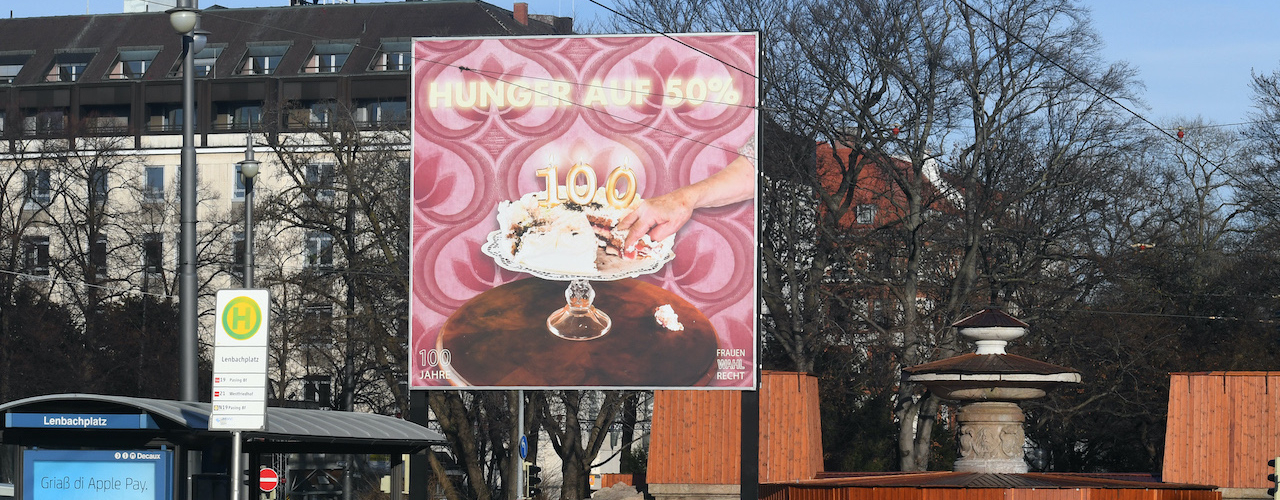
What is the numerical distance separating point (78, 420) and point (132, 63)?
2345 inches

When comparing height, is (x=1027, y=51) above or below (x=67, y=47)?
below

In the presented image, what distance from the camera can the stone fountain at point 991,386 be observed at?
22.3 meters

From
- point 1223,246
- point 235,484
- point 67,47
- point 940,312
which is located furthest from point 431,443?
point 67,47

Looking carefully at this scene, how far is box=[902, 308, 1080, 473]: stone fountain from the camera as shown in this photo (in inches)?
880

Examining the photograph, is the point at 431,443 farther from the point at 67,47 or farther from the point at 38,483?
the point at 67,47

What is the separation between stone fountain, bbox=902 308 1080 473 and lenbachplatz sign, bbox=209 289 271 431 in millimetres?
11928

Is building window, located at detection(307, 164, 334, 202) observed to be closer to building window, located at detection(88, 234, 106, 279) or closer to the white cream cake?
building window, located at detection(88, 234, 106, 279)

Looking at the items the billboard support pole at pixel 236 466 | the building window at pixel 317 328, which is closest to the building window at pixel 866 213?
the building window at pixel 317 328

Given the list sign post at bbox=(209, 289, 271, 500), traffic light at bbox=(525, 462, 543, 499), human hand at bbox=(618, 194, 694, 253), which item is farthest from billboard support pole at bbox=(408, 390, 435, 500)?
traffic light at bbox=(525, 462, 543, 499)

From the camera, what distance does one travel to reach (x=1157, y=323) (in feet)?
156

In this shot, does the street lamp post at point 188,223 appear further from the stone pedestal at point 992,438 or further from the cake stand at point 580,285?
the stone pedestal at point 992,438

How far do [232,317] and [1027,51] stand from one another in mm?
29905

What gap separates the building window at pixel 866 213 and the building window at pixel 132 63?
3674cm

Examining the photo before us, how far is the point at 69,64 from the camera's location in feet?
237
